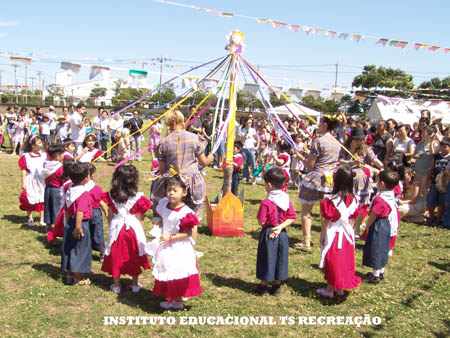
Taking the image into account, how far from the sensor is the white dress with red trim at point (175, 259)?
3621mm

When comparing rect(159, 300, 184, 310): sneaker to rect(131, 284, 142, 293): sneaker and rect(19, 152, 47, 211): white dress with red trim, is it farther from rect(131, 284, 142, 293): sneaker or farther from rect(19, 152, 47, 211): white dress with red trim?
rect(19, 152, 47, 211): white dress with red trim

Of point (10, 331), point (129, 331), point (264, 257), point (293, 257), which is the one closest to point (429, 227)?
point (293, 257)

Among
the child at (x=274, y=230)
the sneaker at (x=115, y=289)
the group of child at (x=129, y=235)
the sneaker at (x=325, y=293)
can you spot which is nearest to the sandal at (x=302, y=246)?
the sneaker at (x=325, y=293)

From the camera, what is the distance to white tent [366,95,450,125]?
12.5 meters

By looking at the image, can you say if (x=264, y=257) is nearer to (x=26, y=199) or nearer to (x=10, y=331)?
(x=10, y=331)

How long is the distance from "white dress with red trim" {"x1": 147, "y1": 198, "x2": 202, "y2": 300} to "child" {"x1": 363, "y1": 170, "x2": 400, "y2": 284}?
218cm

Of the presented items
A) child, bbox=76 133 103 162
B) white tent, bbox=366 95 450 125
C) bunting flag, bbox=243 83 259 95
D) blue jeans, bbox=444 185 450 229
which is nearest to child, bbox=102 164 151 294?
child, bbox=76 133 103 162

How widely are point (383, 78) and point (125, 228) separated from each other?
48338mm

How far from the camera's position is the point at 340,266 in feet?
13.3

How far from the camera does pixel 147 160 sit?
47.8 ft

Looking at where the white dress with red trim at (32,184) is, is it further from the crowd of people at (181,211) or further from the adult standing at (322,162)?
the adult standing at (322,162)

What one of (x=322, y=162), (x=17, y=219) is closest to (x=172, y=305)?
(x=322, y=162)

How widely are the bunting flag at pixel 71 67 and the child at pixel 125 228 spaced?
277cm

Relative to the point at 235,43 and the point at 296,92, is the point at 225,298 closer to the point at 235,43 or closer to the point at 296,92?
the point at 235,43
